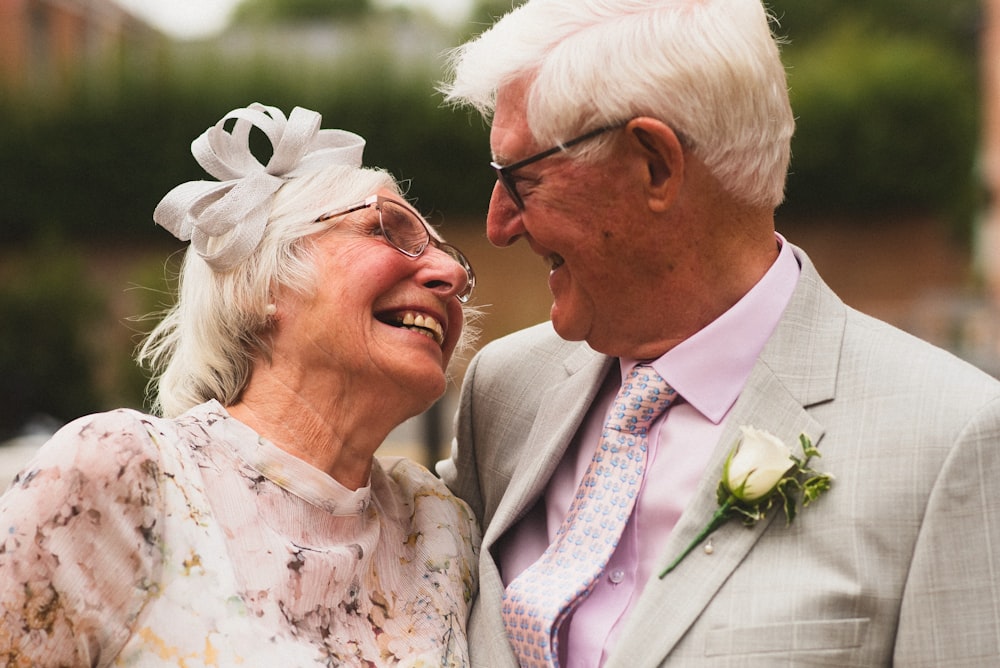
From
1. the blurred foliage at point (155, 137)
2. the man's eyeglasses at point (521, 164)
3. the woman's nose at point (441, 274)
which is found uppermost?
the man's eyeglasses at point (521, 164)

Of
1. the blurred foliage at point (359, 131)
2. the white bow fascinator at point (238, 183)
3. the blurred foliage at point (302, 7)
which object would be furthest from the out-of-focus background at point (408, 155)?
the blurred foliage at point (302, 7)

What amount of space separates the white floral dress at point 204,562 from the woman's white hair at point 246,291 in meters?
0.15

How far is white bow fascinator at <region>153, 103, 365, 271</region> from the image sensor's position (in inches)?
103

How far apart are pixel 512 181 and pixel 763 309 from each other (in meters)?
0.59

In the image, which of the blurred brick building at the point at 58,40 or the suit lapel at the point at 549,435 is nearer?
the suit lapel at the point at 549,435

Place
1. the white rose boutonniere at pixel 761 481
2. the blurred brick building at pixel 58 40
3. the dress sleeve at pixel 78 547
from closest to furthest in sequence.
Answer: the dress sleeve at pixel 78 547 → the white rose boutonniere at pixel 761 481 → the blurred brick building at pixel 58 40

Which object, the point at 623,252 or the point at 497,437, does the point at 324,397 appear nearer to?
the point at 497,437

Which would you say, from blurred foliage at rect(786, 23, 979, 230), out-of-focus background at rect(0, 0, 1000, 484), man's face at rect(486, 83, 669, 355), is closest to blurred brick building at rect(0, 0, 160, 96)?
out-of-focus background at rect(0, 0, 1000, 484)

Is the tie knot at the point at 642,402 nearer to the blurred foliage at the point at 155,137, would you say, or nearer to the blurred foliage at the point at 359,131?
the blurred foliage at the point at 359,131

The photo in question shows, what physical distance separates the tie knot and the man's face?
3.6 inches

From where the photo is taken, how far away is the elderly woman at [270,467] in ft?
6.90

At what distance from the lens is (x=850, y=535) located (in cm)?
214

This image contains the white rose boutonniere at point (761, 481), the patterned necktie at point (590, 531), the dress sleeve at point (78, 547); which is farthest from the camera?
the patterned necktie at point (590, 531)

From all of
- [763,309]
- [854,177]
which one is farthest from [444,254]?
[854,177]
